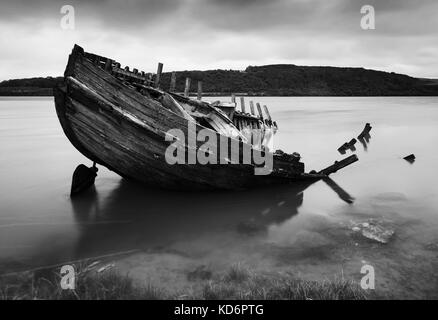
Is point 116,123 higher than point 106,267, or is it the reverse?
point 116,123

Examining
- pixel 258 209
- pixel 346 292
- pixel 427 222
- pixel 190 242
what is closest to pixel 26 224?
pixel 190 242

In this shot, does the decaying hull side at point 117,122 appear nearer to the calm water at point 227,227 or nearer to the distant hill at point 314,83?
the calm water at point 227,227

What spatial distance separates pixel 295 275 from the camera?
420 cm

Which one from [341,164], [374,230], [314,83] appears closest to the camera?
[374,230]

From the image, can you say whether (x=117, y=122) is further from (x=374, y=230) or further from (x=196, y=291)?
(x=374, y=230)

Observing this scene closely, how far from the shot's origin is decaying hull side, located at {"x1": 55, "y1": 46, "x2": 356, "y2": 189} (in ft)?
18.9

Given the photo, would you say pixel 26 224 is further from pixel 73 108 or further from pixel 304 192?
pixel 304 192

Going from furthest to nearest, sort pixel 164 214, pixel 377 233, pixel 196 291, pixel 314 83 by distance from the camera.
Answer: pixel 314 83 < pixel 164 214 < pixel 377 233 < pixel 196 291

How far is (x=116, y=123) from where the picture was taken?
19.6 ft

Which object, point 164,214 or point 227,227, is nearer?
point 227,227

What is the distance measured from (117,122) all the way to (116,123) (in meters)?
0.03

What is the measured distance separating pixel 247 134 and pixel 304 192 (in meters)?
4.91

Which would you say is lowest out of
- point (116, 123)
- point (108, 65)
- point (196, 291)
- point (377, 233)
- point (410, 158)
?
point (196, 291)

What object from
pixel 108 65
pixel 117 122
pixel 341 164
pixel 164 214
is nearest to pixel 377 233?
pixel 164 214
